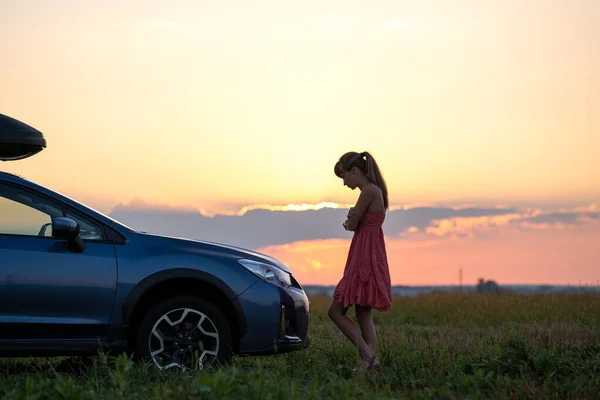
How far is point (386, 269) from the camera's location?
819 centimetres

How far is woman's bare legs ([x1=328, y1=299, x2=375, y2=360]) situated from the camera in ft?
26.2

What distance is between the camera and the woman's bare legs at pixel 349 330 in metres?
7.98

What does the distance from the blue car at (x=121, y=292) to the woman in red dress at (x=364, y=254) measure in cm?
71

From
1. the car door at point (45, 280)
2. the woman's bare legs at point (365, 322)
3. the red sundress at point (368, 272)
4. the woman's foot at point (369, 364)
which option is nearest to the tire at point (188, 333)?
the car door at point (45, 280)

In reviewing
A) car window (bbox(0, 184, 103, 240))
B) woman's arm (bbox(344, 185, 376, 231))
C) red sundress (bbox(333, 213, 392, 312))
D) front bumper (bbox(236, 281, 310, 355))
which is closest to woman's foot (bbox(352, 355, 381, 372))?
red sundress (bbox(333, 213, 392, 312))

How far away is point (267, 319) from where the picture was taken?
293 inches

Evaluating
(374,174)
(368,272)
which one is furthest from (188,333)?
(374,174)

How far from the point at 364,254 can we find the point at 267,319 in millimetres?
1201

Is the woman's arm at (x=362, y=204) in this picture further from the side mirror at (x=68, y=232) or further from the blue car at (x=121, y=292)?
the side mirror at (x=68, y=232)

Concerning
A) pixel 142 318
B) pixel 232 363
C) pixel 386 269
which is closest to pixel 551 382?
pixel 386 269

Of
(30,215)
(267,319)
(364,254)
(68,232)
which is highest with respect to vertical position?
(30,215)

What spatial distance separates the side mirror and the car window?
0.15m

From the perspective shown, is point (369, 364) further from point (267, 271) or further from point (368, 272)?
point (267, 271)

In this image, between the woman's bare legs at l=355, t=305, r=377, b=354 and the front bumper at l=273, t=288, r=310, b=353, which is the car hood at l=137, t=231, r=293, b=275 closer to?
the front bumper at l=273, t=288, r=310, b=353
